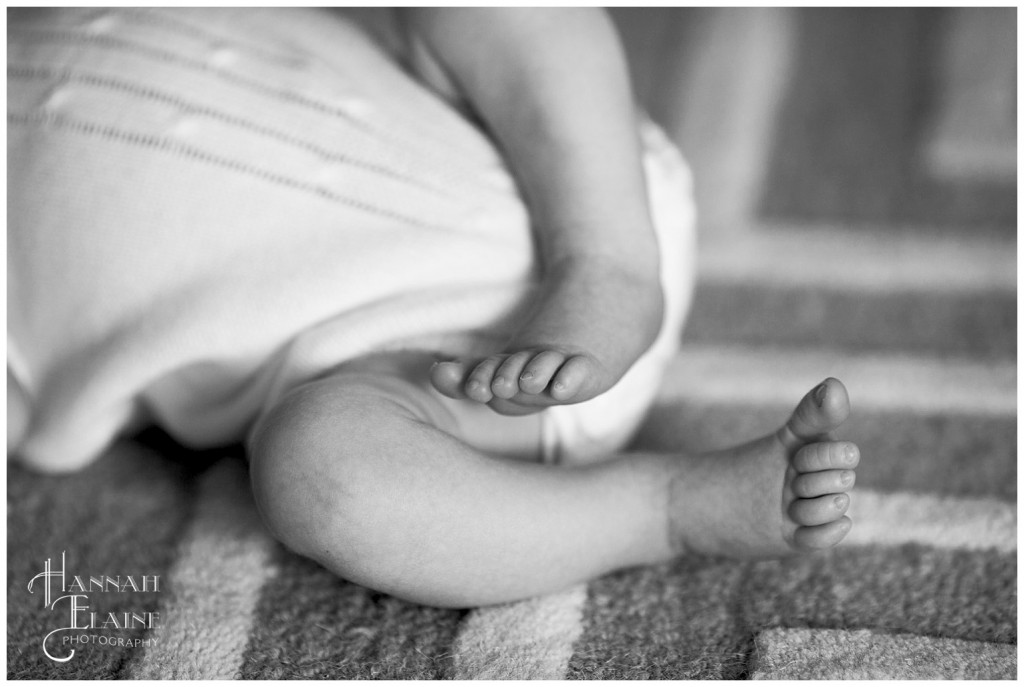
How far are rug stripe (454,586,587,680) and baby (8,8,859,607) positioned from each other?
14 mm

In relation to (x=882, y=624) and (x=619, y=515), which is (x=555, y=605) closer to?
(x=619, y=515)

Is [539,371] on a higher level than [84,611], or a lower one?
higher

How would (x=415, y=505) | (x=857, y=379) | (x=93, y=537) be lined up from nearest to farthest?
1. (x=415, y=505)
2. (x=93, y=537)
3. (x=857, y=379)

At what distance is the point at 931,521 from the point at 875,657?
5.2 inches

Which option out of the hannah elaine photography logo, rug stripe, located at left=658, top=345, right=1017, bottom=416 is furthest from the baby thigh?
rug stripe, located at left=658, top=345, right=1017, bottom=416

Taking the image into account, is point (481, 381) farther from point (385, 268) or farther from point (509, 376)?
point (385, 268)

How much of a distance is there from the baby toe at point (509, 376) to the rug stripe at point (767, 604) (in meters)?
0.14

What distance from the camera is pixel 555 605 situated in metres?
0.55

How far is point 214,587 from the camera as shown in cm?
57

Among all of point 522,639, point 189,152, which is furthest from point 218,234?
point 522,639

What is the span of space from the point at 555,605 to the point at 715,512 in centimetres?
10

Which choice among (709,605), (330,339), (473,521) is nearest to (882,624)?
(709,605)

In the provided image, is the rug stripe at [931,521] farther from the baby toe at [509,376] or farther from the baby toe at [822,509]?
the baby toe at [509,376]

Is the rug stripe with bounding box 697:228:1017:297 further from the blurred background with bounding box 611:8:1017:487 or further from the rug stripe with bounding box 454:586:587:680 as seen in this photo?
the rug stripe with bounding box 454:586:587:680
